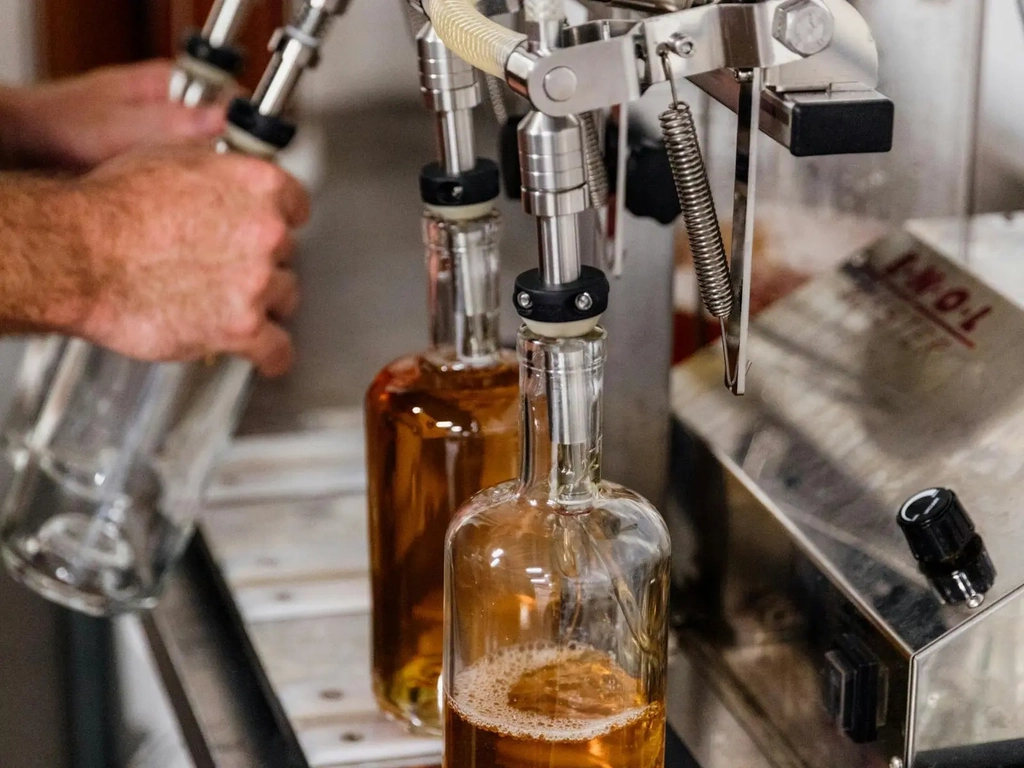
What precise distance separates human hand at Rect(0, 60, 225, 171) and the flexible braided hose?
606 millimetres

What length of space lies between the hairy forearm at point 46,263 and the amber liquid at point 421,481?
0.21 m

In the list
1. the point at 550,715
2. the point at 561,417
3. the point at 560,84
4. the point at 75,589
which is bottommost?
the point at 75,589

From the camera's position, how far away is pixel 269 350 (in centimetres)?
77

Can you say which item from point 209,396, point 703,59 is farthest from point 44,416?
point 703,59

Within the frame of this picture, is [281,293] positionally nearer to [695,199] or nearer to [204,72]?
[204,72]

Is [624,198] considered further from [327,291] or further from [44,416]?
[327,291]

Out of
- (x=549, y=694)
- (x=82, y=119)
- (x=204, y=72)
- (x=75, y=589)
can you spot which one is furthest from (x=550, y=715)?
(x=82, y=119)

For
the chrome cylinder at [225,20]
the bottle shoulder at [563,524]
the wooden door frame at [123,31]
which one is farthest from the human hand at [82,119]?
the bottle shoulder at [563,524]

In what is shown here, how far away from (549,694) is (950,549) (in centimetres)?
16

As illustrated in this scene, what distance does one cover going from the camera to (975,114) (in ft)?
2.49

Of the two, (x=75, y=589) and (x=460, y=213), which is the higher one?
(x=460, y=213)

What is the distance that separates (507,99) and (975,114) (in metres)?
0.28

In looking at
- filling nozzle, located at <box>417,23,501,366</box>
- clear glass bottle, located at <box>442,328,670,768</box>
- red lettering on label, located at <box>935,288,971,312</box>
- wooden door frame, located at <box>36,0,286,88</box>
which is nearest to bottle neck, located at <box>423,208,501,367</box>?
filling nozzle, located at <box>417,23,501,366</box>

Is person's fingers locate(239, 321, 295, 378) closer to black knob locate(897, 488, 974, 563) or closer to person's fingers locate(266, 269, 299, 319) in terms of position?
person's fingers locate(266, 269, 299, 319)
